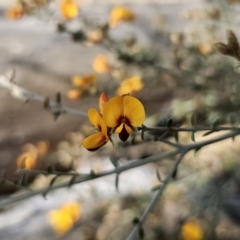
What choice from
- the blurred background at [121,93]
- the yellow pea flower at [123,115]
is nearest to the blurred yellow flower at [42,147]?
the blurred background at [121,93]

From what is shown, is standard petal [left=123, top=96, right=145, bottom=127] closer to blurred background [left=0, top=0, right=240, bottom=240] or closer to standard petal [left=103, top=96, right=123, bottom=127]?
standard petal [left=103, top=96, right=123, bottom=127]

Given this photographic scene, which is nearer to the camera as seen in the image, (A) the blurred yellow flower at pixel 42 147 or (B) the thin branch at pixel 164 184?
(B) the thin branch at pixel 164 184

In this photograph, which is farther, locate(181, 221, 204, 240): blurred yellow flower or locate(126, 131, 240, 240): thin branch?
locate(181, 221, 204, 240): blurred yellow flower

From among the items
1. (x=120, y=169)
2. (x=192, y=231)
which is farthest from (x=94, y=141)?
(x=192, y=231)

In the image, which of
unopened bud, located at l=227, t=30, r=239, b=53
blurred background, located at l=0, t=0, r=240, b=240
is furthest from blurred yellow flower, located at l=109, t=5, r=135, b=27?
unopened bud, located at l=227, t=30, r=239, b=53

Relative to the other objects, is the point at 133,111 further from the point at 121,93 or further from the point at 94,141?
the point at 121,93

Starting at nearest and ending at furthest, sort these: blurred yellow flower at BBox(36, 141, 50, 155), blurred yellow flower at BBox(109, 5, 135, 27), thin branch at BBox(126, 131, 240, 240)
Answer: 1. thin branch at BBox(126, 131, 240, 240)
2. blurred yellow flower at BBox(109, 5, 135, 27)
3. blurred yellow flower at BBox(36, 141, 50, 155)

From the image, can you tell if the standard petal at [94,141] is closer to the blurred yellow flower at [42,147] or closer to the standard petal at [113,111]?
the standard petal at [113,111]

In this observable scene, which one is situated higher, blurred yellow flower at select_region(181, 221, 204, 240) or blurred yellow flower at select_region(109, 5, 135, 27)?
blurred yellow flower at select_region(109, 5, 135, 27)
